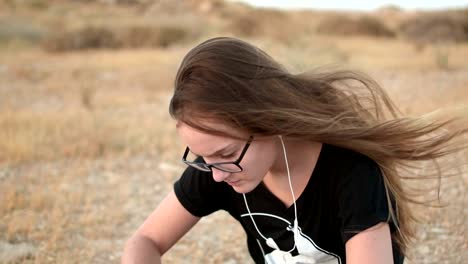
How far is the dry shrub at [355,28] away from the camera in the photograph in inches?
898

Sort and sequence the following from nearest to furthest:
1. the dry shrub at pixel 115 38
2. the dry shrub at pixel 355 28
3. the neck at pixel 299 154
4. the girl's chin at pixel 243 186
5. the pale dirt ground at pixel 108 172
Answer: the girl's chin at pixel 243 186
the neck at pixel 299 154
the pale dirt ground at pixel 108 172
the dry shrub at pixel 115 38
the dry shrub at pixel 355 28

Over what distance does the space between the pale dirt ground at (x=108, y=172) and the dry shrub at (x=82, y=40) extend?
641 centimetres

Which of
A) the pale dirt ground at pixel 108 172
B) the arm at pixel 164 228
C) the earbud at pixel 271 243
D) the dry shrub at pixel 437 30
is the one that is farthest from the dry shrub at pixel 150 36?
the earbud at pixel 271 243

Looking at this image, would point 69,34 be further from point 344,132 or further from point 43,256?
point 344,132

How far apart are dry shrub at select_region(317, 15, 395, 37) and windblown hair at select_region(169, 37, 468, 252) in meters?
21.0

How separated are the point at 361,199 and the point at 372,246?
13 cm

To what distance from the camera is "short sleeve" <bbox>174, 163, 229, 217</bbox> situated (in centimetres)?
203

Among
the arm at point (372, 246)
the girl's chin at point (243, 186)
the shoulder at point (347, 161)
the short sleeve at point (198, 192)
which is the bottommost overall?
the short sleeve at point (198, 192)

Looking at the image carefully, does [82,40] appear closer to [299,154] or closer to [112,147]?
[112,147]

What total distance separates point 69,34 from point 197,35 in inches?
164

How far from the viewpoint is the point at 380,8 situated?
55.8 meters

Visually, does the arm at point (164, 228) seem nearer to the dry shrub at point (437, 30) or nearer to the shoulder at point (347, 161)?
the shoulder at point (347, 161)

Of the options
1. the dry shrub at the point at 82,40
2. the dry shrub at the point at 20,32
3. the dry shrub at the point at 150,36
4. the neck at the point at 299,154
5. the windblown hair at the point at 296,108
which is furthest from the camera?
the dry shrub at the point at 20,32

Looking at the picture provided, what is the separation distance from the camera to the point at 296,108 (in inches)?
66.6
